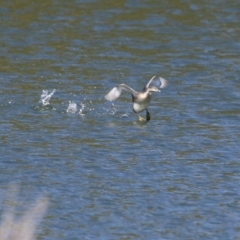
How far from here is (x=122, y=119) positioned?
49.8 feet

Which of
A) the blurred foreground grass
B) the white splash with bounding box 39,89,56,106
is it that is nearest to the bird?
the white splash with bounding box 39,89,56,106

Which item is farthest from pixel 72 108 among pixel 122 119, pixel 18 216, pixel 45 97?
pixel 18 216

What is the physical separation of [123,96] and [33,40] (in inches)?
172

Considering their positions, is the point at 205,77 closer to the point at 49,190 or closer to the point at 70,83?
the point at 70,83

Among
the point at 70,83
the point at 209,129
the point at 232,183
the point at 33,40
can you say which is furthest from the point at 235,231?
the point at 33,40

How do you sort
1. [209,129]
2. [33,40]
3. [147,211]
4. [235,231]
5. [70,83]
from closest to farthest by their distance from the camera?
1. [235,231]
2. [147,211]
3. [209,129]
4. [70,83]
5. [33,40]

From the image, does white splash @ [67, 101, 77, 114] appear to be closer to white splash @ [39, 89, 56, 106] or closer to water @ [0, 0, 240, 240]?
water @ [0, 0, 240, 240]

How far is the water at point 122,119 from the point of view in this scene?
416 inches

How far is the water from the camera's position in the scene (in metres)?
10.6

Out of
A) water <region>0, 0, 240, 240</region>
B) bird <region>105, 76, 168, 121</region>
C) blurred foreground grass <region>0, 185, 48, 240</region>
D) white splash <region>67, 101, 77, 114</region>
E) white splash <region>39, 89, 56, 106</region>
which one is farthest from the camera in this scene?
white splash <region>39, 89, 56, 106</region>

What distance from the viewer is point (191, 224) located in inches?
400

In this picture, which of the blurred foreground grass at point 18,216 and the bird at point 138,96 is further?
the bird at point 138,96

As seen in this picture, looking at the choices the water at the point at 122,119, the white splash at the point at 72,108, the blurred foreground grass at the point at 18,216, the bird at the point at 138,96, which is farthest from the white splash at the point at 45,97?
the blurred foreground grass at the point at 18,216

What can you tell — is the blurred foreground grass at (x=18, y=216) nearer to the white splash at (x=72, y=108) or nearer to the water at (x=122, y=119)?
the water at (x=122, y=119)
